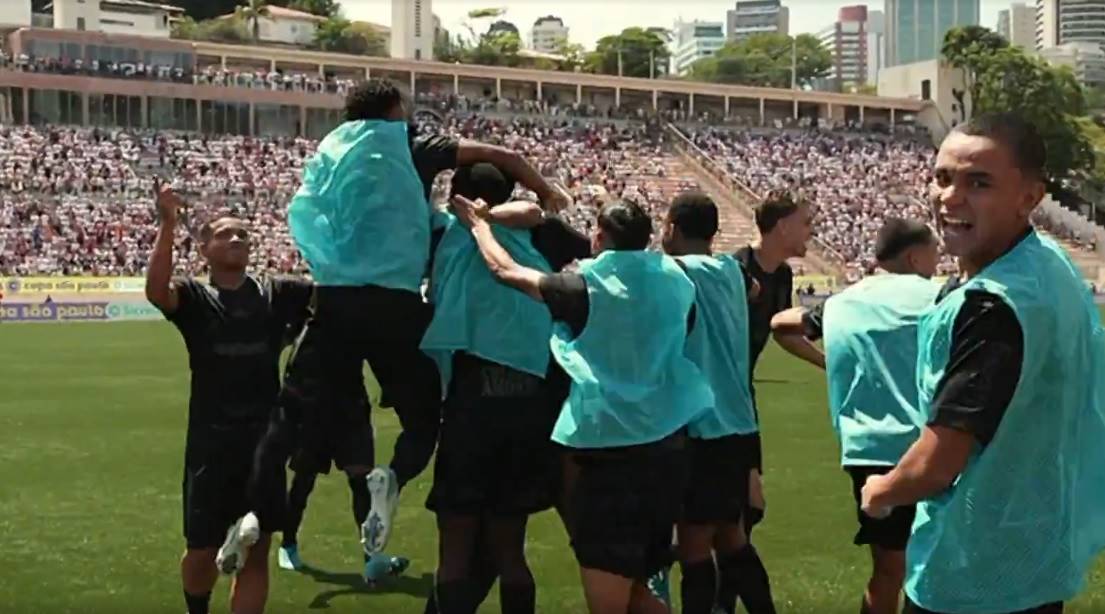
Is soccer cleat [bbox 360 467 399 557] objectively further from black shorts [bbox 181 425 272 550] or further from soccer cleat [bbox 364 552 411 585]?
soccer cleat [bbox 364 552 411 585]

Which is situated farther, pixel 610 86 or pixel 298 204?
pixel 610 86

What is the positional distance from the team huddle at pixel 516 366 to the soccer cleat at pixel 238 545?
11 millimetres

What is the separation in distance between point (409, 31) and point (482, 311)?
87570 mm

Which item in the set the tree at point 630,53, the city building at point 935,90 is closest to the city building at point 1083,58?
the tree at point 630,53

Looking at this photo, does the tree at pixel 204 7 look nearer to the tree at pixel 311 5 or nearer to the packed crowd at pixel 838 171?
the tree at pixel 311 5

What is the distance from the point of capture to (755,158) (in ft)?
234

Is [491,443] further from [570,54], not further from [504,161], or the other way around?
[570,54]

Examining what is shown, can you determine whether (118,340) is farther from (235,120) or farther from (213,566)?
(235,120)

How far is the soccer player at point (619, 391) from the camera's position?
5156mm

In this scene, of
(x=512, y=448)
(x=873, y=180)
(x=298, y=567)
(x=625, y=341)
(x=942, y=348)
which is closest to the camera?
(x=942, y=348)

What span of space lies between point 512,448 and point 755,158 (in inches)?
2649

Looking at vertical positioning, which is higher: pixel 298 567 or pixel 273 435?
pixel 273 435

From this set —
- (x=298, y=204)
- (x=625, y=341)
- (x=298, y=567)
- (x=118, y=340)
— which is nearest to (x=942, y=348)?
(x=625, y=341)

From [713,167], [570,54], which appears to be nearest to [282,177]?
[713,167]
